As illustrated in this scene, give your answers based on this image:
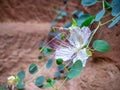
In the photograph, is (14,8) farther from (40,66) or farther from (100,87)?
(100,87)

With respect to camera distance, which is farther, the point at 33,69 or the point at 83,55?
the point at 33,69

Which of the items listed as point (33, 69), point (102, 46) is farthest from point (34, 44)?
point (102, 46)

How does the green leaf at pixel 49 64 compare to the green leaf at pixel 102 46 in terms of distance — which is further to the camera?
the green leaf at pixel 49 64

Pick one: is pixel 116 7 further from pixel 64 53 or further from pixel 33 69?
pixel 33 69

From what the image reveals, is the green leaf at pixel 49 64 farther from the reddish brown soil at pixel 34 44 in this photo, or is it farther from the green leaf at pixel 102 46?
the green leaf at pixel 102 46

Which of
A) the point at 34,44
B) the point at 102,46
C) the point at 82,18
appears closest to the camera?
the point at 102,46

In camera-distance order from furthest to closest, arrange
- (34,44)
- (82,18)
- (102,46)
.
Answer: (34,44) < (82,18) < (102,46)

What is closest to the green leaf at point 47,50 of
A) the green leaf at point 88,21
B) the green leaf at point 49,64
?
the green leaf at point 49,64
